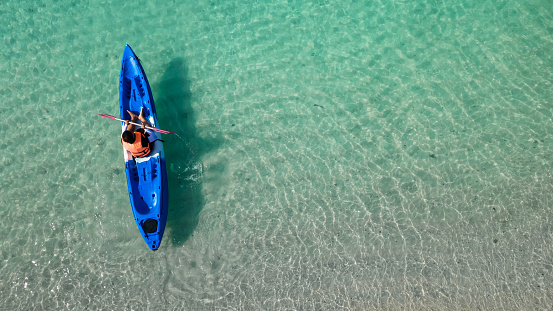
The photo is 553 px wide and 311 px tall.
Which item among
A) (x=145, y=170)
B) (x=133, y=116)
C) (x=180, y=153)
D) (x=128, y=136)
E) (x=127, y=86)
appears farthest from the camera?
(x=127, y=86)

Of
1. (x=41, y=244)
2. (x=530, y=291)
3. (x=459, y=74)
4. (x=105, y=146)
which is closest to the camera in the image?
(x=530, y=291)

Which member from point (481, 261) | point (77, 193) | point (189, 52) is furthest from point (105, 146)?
point (481, 261)

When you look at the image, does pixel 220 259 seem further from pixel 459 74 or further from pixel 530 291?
pixel 459 74

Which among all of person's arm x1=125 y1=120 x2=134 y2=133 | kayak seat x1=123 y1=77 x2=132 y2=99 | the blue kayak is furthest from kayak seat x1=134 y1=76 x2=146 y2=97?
person's arm x1=125 y1=120 x2=134 y2=133

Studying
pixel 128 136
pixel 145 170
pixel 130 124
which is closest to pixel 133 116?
pixel 130 124

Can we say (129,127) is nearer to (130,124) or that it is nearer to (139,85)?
(130,124)

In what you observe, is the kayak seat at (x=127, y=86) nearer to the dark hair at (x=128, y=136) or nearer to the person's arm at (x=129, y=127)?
the person's arm at (x=129, y=127)

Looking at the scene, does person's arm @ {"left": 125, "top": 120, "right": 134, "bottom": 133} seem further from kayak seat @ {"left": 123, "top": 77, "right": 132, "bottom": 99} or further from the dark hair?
kayak seat @ {"left": 123, "top": 77, "right": 132, "bottom": 99}
